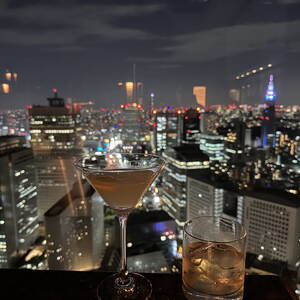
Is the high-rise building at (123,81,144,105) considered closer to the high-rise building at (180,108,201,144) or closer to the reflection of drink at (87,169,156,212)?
the reflection of drink at (87,169,156,212)

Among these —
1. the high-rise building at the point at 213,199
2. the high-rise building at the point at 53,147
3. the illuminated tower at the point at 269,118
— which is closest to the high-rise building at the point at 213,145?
the illuminated tower at the point at 269,118

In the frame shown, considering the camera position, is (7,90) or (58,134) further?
(58,134)

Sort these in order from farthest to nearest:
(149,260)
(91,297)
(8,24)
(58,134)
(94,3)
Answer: (149,260) → (58,134) → (8,24) → (94,3) → (91,297)

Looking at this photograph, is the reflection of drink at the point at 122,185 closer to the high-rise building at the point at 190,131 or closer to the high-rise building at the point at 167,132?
the high-rise building at the point at 167,132

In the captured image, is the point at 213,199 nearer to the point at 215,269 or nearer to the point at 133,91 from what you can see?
the point at 133,91

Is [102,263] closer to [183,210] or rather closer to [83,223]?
[83,223]

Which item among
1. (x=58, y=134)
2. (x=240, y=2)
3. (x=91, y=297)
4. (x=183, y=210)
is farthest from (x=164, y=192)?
(x=91, y=297)

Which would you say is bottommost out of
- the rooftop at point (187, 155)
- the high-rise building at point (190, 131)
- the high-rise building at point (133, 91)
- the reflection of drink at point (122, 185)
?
the rooftop at point (187, 155)
